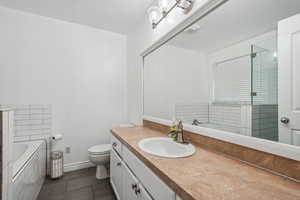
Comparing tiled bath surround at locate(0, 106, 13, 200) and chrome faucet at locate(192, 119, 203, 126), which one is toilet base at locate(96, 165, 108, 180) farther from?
chrome faucet at locate(192, 119, 203, 126)

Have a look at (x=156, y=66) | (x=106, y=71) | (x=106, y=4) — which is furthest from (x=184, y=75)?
(x=106, y=71)

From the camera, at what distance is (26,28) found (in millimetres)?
1917

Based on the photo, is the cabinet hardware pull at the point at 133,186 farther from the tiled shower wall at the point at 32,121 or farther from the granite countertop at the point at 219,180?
the tiled shower wall at the point at 32,121

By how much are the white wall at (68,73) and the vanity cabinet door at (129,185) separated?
1372 millimetres

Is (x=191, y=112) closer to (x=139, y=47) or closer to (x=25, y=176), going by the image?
(x=139, y=47)

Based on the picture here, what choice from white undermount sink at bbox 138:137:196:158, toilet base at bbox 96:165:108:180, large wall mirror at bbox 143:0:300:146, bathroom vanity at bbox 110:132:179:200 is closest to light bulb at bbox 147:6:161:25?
large wall mirror at bbox 143:0:300:146

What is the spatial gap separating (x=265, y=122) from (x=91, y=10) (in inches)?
91.1

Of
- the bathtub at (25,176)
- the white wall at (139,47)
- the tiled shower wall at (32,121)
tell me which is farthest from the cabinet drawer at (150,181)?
the tiled shower wall at (32,121)

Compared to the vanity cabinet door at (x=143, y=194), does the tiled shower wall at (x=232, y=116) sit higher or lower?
higher

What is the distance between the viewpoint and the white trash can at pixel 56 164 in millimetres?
1885

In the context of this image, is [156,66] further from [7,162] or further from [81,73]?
[7,162]

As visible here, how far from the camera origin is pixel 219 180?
601 mm

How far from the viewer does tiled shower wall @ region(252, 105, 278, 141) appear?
2.29ft

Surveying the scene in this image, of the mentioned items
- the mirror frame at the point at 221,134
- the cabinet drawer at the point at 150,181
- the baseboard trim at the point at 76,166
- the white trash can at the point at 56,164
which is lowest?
the baseboard trim at the point at 76,166
